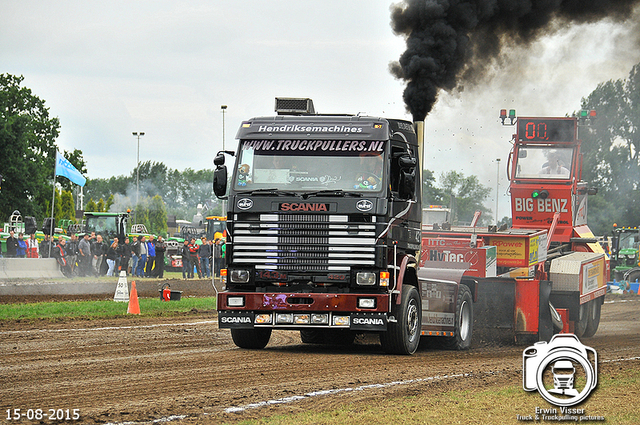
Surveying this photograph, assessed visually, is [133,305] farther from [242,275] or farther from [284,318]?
[284,318]

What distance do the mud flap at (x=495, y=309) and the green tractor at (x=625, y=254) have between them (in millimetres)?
20996

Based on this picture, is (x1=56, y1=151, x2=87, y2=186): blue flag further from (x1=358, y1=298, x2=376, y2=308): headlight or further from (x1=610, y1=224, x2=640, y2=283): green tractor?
(x1=358, y1=298, x2=376, y2=308): headlight

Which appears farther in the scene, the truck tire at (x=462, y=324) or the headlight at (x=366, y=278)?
the truck tire at (x=462, y=324)

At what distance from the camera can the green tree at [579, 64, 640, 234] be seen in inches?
2089

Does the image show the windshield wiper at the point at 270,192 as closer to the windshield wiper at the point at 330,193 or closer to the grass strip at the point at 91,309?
the windshield wiper at the point at 330,193

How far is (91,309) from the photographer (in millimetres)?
20062

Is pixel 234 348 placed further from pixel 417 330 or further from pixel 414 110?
pixel 414 110

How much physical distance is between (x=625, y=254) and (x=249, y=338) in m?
28.1

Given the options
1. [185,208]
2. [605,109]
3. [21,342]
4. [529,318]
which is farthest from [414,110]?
[185,208]

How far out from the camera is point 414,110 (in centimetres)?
1775

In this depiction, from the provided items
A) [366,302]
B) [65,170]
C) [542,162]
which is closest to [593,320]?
[542,162]

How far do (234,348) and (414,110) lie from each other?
279 inches

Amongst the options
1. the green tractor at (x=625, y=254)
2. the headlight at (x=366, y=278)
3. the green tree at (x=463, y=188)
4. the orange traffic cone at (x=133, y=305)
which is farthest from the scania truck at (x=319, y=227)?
the green tree at (x=463, y=188)

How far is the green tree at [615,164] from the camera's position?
53.1 m
